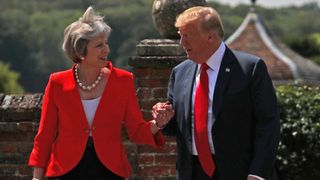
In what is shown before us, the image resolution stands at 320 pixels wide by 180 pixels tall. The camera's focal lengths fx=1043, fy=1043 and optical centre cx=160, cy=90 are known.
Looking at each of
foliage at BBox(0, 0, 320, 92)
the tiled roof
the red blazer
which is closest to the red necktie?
the red blazer

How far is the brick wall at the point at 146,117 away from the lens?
299 inches

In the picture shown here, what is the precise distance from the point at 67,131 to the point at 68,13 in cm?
12085

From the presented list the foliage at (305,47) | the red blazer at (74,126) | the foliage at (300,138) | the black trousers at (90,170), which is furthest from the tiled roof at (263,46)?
the black trousers at (90,170)

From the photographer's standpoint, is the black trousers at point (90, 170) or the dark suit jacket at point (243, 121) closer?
the dark suit jacket at point (243, 121)

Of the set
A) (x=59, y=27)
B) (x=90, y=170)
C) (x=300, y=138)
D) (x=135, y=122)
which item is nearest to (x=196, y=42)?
(x=135, y=122)

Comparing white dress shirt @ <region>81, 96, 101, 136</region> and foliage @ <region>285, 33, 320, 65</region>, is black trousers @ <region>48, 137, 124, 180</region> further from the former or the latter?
foliage @ <region>285, 33, 320, 65</region>

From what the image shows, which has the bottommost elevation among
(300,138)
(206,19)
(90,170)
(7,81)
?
(7,81)

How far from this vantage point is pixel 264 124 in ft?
17.6

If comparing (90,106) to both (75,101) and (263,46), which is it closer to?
(75,101)

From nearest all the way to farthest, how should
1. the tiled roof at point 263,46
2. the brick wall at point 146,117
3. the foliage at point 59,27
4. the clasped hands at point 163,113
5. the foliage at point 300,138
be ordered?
1. the clasped hands at point 163,113
2. the brick wall at point 146,117
3. the foliage at point 300,138
4. the tiled roof at point 263,46
5. the foliage at point 59,27

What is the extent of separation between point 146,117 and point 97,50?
6.68ft

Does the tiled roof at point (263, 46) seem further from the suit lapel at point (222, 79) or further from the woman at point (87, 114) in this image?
the suit lapel at point (222, 79)

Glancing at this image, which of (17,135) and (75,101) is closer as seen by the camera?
(75,101)

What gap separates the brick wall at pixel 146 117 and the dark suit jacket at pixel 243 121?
2.10 m
